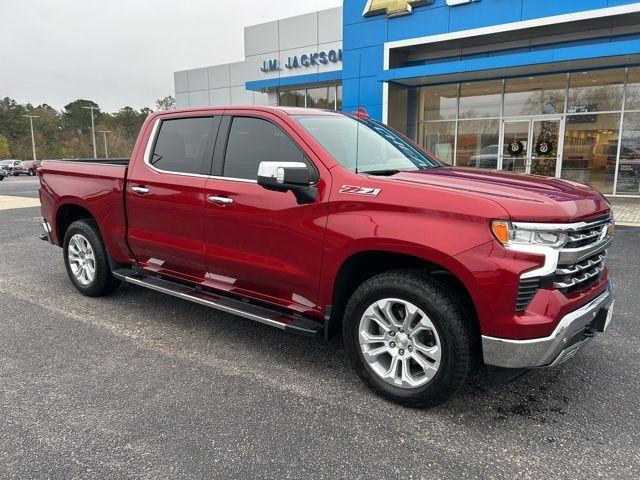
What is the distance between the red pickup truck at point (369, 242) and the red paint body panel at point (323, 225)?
0.01 m

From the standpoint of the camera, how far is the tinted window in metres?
4.07

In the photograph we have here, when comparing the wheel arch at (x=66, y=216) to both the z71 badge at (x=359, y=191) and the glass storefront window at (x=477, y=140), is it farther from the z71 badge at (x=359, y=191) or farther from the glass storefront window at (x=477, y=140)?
the glass storefront window at (x=477, y=140)

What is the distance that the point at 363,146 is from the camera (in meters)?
3.73

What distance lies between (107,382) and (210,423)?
969 millimetres

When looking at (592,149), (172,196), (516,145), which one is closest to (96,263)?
(172,196)

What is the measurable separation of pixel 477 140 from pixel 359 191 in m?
14.7

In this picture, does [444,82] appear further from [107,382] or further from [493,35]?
[107,382]

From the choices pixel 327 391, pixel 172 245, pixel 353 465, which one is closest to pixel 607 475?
pixel 353 465

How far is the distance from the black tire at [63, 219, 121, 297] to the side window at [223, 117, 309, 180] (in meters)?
1.98

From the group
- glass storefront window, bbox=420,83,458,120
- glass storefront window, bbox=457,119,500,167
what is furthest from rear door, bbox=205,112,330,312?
glass storefront window, bbox=420,83,458,120

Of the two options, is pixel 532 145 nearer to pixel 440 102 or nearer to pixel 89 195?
pixel 440 102

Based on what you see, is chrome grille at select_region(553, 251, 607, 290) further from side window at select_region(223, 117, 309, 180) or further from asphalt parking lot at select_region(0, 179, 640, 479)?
side window at select_region(223, 117, 309, 180)

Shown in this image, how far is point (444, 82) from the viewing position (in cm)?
1639

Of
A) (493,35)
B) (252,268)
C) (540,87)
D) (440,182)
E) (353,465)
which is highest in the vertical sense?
→ (493,35)
